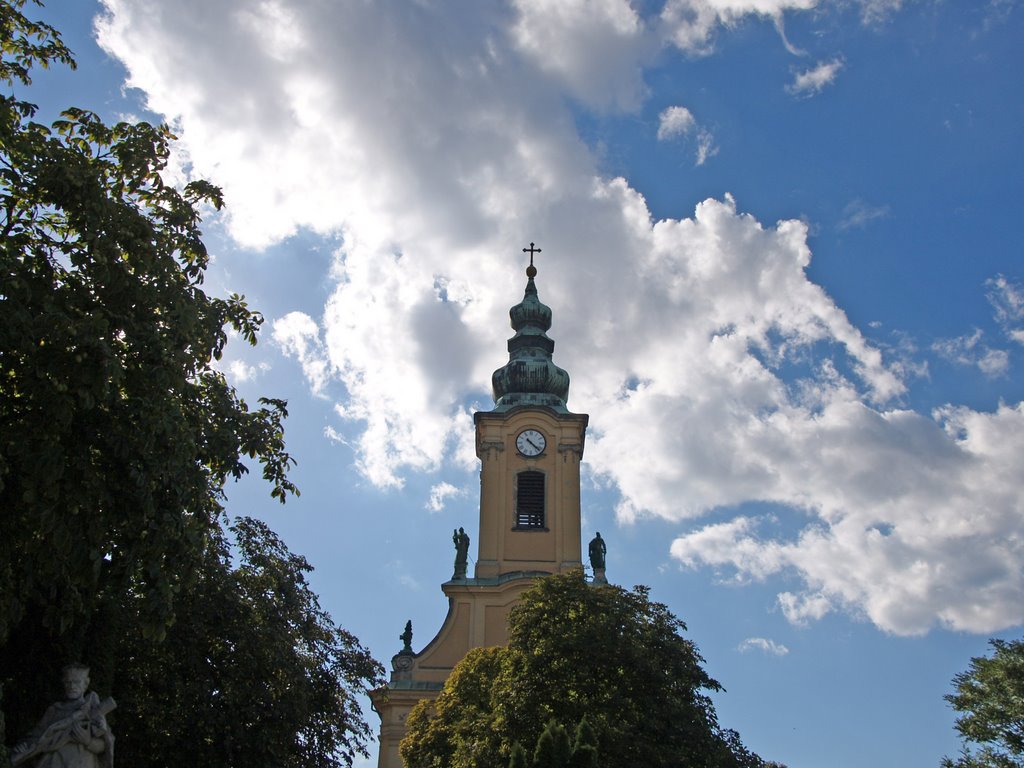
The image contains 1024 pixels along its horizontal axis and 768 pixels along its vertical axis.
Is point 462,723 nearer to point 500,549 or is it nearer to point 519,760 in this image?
point 519,760

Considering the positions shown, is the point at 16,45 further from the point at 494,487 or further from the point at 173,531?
the point at 494,487

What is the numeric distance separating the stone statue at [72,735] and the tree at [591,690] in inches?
492

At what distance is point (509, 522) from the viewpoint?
37969mm

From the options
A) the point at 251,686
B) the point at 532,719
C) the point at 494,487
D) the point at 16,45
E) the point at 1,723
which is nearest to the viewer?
the point at 1,723

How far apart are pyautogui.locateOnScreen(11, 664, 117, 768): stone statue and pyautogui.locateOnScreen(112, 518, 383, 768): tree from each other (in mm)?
6032

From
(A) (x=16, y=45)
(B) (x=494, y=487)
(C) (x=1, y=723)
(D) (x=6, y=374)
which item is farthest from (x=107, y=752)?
(B) (x=494, y=487)

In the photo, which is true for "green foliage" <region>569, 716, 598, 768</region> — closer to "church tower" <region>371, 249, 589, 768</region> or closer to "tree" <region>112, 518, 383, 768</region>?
"tree" <region>112, 518, 383, 768</region>

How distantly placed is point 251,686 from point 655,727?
349 inches

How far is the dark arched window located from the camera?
38312 mm

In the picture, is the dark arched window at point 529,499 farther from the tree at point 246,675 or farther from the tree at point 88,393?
the tree at point 88,393

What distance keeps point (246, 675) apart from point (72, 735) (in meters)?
9.25

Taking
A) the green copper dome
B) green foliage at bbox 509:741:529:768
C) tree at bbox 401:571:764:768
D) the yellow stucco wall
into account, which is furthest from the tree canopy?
the green copper dome

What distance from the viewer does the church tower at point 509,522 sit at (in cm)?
3512

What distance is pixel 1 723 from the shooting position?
31.5 feet
